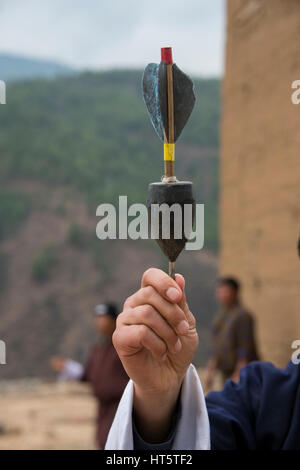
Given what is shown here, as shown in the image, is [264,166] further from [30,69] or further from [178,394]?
[30,69]

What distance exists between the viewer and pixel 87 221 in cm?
3238

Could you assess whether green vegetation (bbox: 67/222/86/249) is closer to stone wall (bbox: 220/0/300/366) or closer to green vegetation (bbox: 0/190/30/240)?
green vegetation (bbox: 0/190/30/240)

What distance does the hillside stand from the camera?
2589 cm

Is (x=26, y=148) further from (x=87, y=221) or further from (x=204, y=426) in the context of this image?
(x=204, y=426)

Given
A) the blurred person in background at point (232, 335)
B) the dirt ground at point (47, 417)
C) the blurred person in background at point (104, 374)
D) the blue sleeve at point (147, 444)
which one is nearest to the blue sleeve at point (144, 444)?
the blue sleeve at point (147, 444)

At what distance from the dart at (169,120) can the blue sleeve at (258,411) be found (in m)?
0.79

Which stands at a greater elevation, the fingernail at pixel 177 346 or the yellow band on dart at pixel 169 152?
the yellow band on dart at pixel 169 152

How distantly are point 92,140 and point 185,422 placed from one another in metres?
36.9

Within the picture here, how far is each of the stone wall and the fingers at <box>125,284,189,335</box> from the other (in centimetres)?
423

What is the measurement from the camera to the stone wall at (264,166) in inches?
222

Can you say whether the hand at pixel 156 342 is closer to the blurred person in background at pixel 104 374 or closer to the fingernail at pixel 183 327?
the fingernail at pixel 183 327

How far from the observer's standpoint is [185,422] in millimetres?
1694

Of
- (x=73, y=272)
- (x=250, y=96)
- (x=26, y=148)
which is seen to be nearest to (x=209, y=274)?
(x=73, y=272)
